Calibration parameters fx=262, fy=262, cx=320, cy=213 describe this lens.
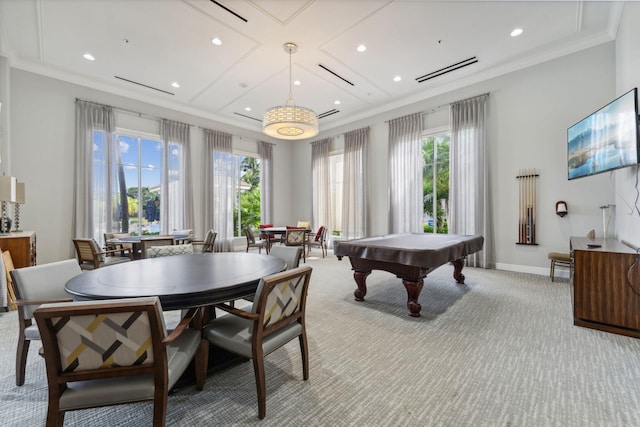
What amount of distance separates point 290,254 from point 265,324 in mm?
1248

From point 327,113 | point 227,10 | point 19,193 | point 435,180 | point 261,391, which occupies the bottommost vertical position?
point 261,391

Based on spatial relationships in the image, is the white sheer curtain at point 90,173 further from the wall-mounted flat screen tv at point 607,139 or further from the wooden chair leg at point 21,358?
the wall-mounted flat screen tv at point 607,139

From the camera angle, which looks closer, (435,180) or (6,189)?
(6,189)

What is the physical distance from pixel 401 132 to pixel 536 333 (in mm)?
5270

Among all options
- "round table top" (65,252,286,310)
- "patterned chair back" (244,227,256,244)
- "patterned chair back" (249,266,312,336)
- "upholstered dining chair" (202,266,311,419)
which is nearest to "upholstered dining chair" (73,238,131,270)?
"round table top" (65,252,286,310)

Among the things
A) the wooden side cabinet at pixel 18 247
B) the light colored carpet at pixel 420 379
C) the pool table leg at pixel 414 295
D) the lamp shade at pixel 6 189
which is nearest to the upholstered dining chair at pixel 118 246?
the wooden side cabinet at pixel 18 247

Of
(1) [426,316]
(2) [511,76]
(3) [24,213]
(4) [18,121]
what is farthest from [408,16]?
(3) [24,213]

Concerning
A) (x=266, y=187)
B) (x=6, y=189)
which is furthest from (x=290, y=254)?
(x=266, y=187)

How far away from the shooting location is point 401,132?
265 inches

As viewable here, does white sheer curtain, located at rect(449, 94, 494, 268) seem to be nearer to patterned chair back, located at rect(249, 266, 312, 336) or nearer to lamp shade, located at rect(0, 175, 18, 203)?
patterned chair back, located at rect(249, 266, 312, 336)

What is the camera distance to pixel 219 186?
7.81 metres

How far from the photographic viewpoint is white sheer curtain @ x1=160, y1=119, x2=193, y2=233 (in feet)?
22.0

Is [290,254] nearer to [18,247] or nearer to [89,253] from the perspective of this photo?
[89,253]

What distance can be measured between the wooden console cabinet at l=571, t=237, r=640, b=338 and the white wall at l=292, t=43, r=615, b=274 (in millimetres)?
2219
